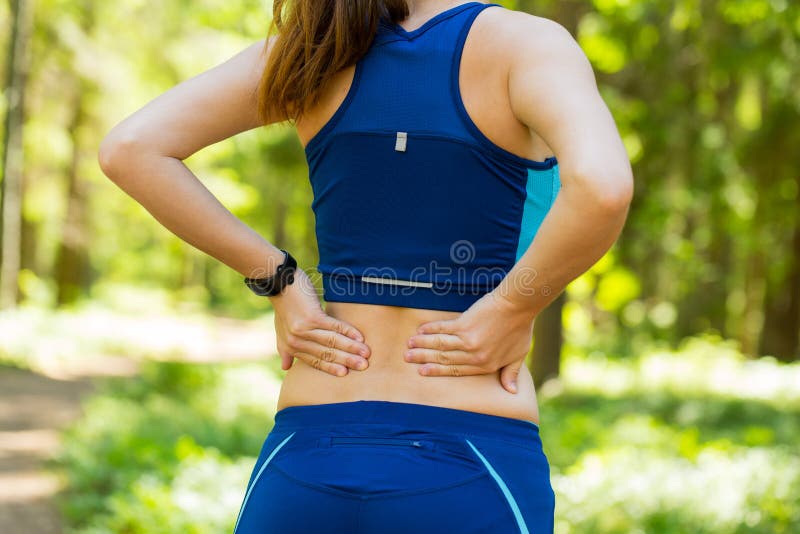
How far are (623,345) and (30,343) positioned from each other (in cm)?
1168

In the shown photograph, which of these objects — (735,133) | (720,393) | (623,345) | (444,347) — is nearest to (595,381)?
(720,393)

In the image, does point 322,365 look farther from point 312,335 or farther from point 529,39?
point 529,39

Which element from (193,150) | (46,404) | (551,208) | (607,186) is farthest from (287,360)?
(46,404)

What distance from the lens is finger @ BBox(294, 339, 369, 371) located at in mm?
1644

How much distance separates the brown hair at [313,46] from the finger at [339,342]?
44 centimetres

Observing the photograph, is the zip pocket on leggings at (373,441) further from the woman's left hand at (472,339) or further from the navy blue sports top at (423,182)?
the navy blue sports top at (423,182)

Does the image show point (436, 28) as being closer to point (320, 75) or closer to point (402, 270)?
point (320, 75)

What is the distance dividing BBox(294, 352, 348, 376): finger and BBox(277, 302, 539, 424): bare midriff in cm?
1

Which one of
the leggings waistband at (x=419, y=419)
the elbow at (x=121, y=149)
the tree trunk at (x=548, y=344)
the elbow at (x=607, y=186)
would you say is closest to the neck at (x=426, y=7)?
the elbow at (x=607, y=186)

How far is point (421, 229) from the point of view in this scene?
1.61 metres

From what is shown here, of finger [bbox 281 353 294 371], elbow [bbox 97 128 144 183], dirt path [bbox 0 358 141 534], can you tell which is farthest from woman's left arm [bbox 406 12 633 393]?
dirt path [bbox 0 358 141 534]

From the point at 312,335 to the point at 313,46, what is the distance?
567mm

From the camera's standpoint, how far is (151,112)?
1.77 meters

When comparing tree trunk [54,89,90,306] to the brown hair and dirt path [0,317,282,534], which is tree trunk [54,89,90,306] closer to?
dirt path [0,317,282,534]
